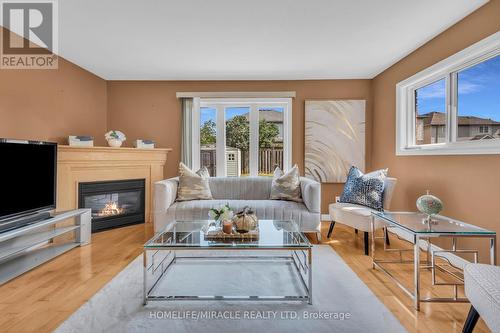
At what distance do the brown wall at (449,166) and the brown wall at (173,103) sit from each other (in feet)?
1.87

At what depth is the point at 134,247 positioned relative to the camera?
3.06m

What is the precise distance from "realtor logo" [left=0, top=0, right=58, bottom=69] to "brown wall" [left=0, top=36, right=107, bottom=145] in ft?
0.36

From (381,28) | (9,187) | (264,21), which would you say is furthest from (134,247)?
(381,28)

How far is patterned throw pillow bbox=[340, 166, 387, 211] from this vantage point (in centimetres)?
315

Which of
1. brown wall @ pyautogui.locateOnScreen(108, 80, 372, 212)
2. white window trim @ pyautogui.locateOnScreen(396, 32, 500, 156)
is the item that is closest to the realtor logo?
brown wall @ pyautogui.locateOnScreen(108, 80, 372, 212)

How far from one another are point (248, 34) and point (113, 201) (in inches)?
116

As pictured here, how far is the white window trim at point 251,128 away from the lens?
441 cm

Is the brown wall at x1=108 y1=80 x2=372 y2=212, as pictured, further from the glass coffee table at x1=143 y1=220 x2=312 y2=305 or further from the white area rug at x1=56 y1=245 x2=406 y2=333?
the white area rug at x1=56 y1=245 x2=406 y2=333

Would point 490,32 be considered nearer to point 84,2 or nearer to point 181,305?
point 181,305

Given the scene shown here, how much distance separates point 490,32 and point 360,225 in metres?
2.04

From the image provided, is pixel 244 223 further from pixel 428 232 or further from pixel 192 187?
pixel 192 187

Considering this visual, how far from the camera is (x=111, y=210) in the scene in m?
3.87

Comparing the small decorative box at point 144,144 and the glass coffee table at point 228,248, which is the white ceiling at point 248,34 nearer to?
the small decorative box at point 144,144

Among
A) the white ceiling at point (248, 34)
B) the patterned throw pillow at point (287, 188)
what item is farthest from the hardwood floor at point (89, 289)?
the white ceiling at point (248, 34)
